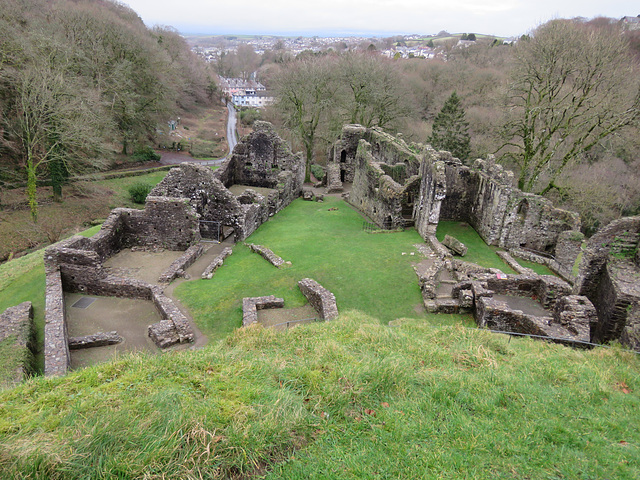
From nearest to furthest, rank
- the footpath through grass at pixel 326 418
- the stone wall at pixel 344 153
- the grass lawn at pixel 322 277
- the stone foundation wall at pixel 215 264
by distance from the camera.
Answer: the footpath through grass at pixel 326 418 < the grass lawn at pixel 322 277 < the stone foundation wall at pixel 215 264 < the stone wall at pixel 344 153

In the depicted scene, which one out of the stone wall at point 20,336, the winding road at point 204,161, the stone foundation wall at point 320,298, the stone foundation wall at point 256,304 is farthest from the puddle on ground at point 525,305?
the winding road at point 204,161

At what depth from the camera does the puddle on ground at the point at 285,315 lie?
530 inches

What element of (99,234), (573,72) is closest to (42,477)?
(99,234)

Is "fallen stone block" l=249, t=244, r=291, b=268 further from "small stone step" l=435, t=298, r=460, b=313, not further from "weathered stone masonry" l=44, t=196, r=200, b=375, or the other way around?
"small stone step" l=435, t=298, r=460, b=313

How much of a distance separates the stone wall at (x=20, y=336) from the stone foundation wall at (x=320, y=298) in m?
8.92

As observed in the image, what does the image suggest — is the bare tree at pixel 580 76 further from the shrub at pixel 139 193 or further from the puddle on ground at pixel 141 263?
the shrub at pixel 139 193

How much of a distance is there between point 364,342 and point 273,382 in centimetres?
331

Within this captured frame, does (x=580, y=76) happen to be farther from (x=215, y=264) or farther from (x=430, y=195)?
(x=215, y=264)

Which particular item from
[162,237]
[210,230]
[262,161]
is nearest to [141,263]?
[162,237]

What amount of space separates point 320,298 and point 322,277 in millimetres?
2033

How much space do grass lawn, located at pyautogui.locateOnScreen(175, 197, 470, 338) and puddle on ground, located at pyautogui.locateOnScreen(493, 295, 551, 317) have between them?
8.03ft

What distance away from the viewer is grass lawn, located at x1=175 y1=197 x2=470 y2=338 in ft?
46.3

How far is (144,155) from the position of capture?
1762 inches

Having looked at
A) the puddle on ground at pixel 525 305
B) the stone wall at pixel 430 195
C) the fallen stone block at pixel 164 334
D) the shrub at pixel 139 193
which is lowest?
the shrub at pixel 139 193
